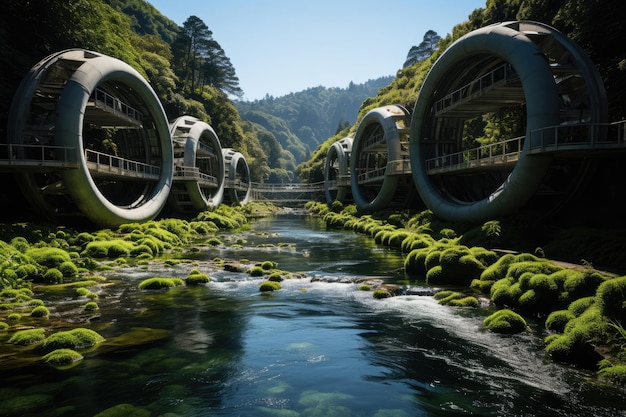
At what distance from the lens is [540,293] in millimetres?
13961

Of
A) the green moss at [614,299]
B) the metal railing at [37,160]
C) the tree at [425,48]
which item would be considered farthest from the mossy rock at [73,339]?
the tree at [425,48]

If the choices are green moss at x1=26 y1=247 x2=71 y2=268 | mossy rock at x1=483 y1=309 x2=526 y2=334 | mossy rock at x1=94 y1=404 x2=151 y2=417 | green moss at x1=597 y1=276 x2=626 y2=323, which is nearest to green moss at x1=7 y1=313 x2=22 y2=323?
mossy rock at x1=94 y1=404 x2=151 y2=417

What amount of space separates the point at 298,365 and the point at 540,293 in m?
8.13

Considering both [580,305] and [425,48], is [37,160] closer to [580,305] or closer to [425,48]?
[580,305]

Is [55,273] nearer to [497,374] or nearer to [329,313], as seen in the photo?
[329,313]

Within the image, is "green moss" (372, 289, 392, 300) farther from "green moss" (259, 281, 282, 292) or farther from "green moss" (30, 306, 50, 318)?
"green moss" (30, 306, 50, 318)

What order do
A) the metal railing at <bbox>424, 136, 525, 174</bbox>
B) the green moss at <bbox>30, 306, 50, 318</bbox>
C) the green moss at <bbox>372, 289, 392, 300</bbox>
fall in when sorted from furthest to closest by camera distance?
the metal railing at <bbox>424, 136, 525, 174</bbox> < the green moss at <bbox>372, 289, 392, 300</bbox> < the green moss at <bbox>30, 306, 50, 318</bbox>

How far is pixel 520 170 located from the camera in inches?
925

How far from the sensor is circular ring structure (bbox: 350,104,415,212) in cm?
4641

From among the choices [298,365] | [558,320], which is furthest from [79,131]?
[558,320]

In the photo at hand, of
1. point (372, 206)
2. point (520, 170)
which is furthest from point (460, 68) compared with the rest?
point (372, 206)

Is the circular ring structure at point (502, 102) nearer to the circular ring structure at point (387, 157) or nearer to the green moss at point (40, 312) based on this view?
the circular ring structure at point (387, 157)

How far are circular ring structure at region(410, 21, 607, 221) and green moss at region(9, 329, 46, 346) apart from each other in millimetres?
22146

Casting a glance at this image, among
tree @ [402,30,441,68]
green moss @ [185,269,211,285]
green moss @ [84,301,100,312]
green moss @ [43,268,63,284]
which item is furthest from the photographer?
tree @ [402,30,441,68]
